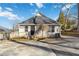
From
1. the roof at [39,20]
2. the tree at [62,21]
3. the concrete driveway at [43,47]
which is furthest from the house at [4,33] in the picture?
the tree at [62,21]

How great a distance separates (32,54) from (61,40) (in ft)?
1.44

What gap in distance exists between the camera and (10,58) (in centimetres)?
286

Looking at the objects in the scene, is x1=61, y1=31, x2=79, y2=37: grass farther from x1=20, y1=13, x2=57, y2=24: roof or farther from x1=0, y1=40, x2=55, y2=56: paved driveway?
x1=0, y1=40, x2=55, y2=56: paved driveway

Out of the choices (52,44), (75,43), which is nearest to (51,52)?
(52,44)

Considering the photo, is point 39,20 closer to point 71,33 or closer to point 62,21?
point 62,21

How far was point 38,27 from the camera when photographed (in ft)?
9.62

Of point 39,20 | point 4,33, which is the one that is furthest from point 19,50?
point 39,20

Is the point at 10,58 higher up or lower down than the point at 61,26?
lower down

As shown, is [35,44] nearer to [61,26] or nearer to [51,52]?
[51,52]

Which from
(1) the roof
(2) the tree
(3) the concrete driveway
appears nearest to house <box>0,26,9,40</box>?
(3) the concrete driveway

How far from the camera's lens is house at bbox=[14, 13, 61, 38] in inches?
114

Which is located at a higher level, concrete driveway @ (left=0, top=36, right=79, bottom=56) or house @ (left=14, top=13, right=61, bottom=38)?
house @ (left=14, top=13, right=61, bottom=38)

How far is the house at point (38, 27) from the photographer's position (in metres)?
2.91

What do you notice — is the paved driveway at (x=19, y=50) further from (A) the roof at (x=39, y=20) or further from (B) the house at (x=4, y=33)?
(A) the roof at (x=39, y=20)
